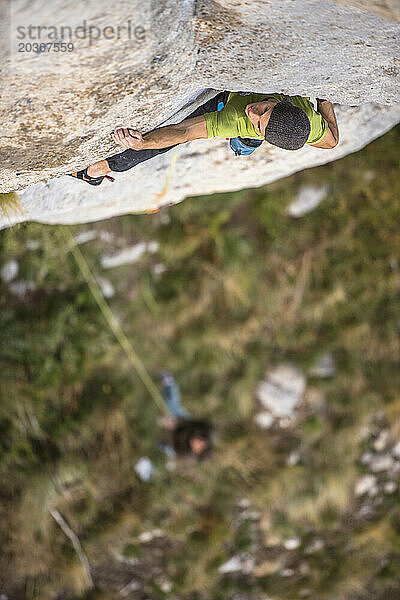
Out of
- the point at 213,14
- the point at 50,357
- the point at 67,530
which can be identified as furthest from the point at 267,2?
the point at 67,530

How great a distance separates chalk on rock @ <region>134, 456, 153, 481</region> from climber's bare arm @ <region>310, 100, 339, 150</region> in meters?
2.02

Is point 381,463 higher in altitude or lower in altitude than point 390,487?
higher

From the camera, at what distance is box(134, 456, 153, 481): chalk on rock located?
2717mm

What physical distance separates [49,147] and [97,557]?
2448 mm

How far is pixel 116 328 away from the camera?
263cm

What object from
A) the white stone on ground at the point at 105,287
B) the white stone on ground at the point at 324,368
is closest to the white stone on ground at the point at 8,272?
the white stone on ground at the point at 105,287

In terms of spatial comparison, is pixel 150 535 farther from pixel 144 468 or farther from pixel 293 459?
pixel 293 459

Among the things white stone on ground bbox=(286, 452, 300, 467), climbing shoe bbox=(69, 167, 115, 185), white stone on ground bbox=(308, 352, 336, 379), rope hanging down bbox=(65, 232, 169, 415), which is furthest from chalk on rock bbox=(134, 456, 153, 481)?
climbing shoe bbox=(69, 167, 115, 185)

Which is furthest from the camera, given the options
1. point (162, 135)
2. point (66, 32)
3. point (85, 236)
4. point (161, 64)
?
point (85, 236)

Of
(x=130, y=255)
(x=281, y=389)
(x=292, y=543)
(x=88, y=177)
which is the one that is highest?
(x=88, y=177)

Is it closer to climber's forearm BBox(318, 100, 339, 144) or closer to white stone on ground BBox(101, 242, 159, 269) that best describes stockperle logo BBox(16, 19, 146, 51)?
climber's forearm BBox(318, 100, 339, 144)

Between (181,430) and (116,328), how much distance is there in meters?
0.69

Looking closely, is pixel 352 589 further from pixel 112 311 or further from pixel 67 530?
pixel 112 311

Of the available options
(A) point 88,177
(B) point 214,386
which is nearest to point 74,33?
(A) point 88,177
